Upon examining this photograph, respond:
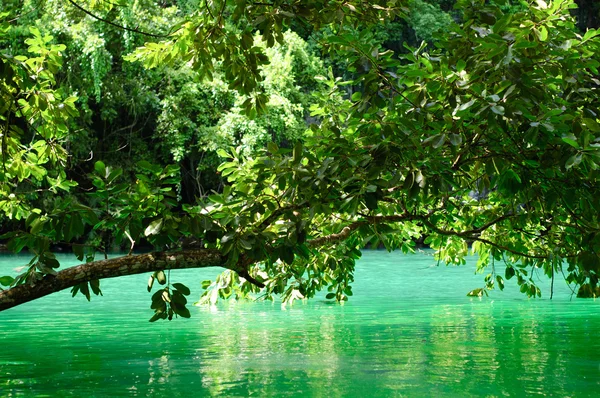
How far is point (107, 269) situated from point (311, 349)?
3211 millimetres

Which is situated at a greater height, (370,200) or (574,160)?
(574,160)

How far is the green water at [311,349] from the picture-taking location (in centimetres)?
565

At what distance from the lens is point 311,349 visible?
748 cm

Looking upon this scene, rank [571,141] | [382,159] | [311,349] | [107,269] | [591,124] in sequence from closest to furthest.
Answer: [571,141]
[591,124]
[382,159]
[107,269]
[311,349]

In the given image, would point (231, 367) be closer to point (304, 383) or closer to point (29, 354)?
point (304, 383)

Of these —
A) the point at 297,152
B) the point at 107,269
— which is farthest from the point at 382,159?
the point at 107,269

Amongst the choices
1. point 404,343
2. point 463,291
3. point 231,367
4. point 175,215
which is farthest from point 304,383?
point 463,291

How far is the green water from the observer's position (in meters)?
5.65

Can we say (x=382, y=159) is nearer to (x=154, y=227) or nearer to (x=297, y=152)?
(x=297, y=152)

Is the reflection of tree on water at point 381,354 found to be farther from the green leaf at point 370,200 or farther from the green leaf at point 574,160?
the green leaf at point 574,160

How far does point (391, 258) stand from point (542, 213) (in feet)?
67.7

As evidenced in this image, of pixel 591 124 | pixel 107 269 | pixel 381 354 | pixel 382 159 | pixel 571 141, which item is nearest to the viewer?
pixel 571 141

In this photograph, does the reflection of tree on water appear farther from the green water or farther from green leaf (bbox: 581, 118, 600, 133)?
green leaf (bbox: 581, 118, 600, 133)

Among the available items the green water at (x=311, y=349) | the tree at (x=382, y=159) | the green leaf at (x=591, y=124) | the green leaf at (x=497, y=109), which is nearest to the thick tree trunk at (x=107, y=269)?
the tree at (x=382, y=159)
